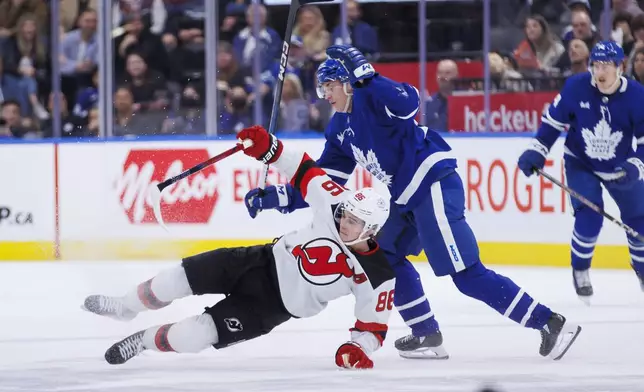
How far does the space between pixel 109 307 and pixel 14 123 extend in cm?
479

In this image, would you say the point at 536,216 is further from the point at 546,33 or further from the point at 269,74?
the point at 269,74

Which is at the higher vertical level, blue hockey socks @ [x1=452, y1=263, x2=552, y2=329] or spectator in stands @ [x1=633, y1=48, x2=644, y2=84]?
spectator in stands @ [x1=633, y1=48, x2=644, y2=84]

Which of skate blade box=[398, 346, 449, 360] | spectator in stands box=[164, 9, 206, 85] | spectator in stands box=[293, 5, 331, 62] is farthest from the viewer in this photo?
spectator in stands box=[164, 9, 206, 85]

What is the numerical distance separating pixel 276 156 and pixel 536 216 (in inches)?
147

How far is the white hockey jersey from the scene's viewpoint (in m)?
4.18

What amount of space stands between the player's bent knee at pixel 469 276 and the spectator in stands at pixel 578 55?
3695mm

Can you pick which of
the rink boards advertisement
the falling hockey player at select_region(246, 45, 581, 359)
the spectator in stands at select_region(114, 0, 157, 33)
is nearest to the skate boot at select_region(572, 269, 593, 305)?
the rink boards advertisement

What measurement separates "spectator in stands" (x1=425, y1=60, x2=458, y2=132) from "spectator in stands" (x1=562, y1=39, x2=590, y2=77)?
0.72 m

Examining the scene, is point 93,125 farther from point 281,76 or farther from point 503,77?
point 281,76

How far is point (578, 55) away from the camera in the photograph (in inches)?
313

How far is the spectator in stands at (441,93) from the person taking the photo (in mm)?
8281

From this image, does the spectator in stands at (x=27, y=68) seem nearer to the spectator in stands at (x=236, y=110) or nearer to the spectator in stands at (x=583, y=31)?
the spectator in stands at (x=236, y=110)

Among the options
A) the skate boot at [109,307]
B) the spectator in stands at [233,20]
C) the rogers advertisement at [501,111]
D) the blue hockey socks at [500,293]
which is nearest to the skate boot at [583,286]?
the blue hockey socks at [500,293]

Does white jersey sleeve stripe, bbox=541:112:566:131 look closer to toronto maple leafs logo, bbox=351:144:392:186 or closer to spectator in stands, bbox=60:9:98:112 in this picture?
toronto maple leafs logo, bbox=351:144:392:186
